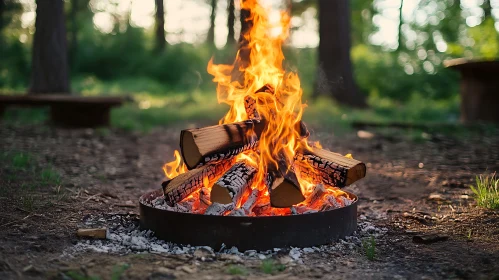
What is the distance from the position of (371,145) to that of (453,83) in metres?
9.72

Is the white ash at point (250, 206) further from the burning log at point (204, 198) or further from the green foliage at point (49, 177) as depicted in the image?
the green foliage at point (49, 177)

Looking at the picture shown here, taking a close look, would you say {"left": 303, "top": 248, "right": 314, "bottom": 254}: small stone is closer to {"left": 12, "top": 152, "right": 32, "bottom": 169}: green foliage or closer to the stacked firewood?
the stacked firewood

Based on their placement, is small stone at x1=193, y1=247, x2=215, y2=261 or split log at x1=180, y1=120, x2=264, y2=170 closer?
small stone at x1=193, y1=247, x2=215, y2=261

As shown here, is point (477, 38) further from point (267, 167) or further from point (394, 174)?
point (267, 167)

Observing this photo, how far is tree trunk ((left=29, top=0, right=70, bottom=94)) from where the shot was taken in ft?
30.8

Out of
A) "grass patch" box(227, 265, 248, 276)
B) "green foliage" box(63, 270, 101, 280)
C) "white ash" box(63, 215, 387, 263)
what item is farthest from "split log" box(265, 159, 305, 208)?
"green foliage" box(63, 270, 101, 280)

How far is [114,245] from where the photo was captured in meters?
3.63

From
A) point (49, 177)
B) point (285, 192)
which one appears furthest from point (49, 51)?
point (285, 192)

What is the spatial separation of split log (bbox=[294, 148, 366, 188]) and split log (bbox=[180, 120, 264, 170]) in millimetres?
452

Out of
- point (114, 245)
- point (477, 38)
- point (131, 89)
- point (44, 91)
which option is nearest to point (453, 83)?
point (477, 38)

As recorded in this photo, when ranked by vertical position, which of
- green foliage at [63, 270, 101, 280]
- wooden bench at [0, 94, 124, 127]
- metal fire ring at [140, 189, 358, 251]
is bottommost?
green foliage at [63, 270, 101, 280]

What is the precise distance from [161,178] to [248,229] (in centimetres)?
293


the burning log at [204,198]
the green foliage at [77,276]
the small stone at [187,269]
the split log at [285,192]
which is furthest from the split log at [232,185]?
the green foliage at [77,276]

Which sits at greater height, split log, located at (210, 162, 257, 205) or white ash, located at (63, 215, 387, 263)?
split log, located at (210, 162, 257, 205)
